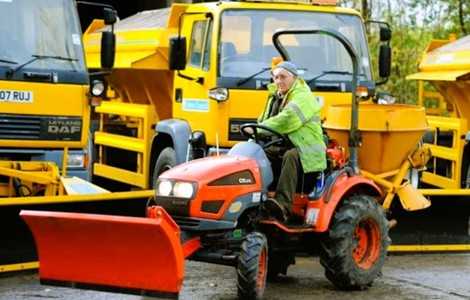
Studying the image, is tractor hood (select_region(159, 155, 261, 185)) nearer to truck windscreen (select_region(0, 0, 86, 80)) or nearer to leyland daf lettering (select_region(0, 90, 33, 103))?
leyland daf lettering (select_region(0, 90, 33, 103))

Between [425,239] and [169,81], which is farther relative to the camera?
[169,81]

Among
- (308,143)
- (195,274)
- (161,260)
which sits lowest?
(195,274)

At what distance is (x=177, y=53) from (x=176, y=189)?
15.9 feet

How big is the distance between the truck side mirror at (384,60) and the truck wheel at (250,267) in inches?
213

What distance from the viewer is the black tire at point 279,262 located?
385 inches

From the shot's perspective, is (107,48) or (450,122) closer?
(107,48)

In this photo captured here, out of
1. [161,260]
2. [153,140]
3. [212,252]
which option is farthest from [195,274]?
[153,140]

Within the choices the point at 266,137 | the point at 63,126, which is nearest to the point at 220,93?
the point at 63,126

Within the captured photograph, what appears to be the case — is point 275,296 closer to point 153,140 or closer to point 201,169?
point 201,169

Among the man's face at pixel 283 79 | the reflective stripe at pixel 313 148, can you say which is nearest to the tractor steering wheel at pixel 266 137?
the reflective stripe at pixel 313 148

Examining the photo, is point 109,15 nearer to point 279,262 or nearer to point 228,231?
point 279,262

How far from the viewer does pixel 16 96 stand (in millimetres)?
11578

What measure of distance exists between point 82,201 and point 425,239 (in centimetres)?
358

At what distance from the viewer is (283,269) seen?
9.99 meters
